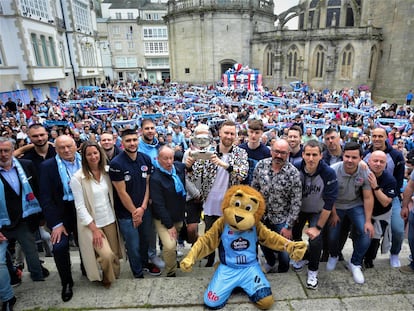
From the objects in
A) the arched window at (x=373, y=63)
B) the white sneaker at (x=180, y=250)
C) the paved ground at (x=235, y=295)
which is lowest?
the white sneaker at (x=180, y=250)

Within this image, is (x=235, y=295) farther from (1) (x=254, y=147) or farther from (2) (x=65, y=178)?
(2) (x=65, y=178)

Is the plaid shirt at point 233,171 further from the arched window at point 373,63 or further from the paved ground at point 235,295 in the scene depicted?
the arched window at point 373,63

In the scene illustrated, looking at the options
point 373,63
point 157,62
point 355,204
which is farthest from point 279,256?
point 157,62

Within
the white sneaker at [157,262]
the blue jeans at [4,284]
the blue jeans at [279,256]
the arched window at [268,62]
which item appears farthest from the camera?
the arched window at [268,62]

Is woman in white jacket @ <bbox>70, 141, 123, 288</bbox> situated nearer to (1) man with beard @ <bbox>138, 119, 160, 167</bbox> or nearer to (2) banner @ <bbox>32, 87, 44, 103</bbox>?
(1) man with beard @ <bbox>138, 119, 160, 167</bbox>

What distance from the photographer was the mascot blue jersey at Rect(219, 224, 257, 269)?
3264mm

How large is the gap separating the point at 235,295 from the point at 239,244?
0.58 meters

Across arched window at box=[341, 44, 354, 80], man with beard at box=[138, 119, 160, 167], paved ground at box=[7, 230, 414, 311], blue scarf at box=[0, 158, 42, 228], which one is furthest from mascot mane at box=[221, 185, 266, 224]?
arched window at box=[341, 44, 354, 80]

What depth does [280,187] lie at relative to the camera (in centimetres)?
345

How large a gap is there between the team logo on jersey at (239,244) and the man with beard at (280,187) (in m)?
0.57

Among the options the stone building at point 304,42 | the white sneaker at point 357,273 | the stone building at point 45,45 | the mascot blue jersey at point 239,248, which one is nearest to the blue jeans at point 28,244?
the mascot blue jersey at point 239,248

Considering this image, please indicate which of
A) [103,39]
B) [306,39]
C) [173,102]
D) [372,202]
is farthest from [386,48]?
[103,39]

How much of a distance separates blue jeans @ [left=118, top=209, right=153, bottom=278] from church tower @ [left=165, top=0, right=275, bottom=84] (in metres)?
33.8

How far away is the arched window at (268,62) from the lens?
34156mm
